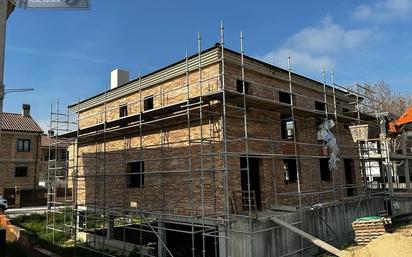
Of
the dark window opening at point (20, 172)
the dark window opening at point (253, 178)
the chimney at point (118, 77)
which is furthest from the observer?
the dark window opening at point (20, 172)

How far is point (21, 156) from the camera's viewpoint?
107 feet

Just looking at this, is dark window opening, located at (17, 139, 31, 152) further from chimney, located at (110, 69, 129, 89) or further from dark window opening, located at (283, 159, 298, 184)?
dark window opening, located at (283, 159, 298, 184)

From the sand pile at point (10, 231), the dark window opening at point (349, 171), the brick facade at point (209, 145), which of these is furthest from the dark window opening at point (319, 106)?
the sand pile at point (10, 231)

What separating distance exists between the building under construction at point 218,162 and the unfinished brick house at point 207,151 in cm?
5

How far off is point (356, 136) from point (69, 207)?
13.7m

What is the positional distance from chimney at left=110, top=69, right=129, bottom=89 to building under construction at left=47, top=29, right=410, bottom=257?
0.20 ft

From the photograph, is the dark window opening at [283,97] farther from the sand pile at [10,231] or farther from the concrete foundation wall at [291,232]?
the sand pile at [10,231]

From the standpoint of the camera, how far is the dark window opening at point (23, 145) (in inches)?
1291

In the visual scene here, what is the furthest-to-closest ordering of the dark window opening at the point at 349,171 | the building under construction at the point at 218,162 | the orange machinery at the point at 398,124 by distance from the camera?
the orange machinery at the point at 398,124 → the dark window opening at the point at 349,171 → the building under construction at the point at 218,162

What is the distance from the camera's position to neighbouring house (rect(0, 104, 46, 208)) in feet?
102

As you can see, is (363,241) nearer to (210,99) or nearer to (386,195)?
(386,195)

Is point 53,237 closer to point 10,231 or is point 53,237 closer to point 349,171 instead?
point 10,231

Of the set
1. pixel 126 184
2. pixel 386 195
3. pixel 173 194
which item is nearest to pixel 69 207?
pixel 126 184

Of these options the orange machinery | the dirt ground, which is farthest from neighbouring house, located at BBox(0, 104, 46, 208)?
the dirt ground
